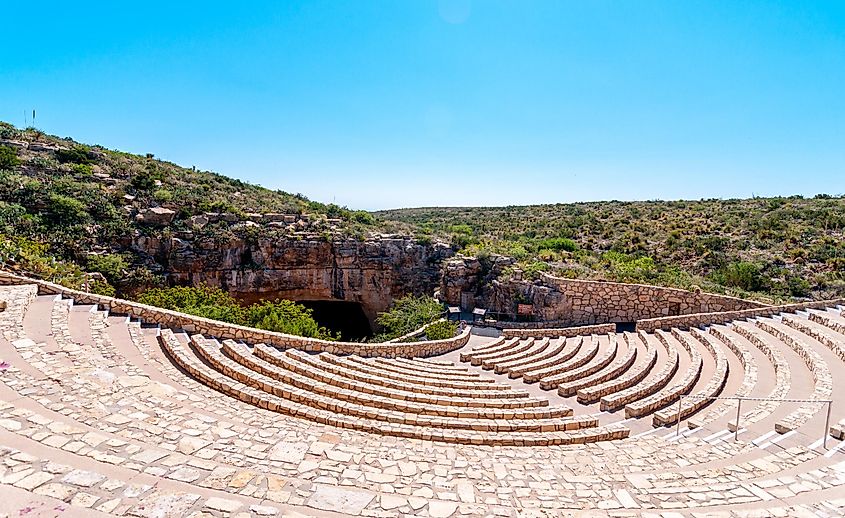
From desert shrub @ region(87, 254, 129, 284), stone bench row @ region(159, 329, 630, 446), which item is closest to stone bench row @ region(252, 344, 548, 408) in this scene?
stone bench row @ region(159, 329, 630, 446)

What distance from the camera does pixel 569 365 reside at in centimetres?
1322

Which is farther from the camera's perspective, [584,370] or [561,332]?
[561,332]

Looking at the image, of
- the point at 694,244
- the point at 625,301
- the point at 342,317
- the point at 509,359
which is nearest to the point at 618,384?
the point at 509,359

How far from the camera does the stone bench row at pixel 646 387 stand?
1052 centimetres

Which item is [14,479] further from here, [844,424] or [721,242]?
[721,242]

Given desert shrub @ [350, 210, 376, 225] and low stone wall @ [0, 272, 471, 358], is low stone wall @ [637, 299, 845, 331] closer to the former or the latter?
low stone wall @ [0, 272, 471, 358]

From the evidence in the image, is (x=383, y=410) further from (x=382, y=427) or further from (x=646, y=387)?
(x=646, y=387)

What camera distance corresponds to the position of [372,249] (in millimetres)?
26484

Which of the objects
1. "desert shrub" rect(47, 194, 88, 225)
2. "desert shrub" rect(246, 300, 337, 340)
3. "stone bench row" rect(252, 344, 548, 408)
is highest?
"desert shrub" rect(47, 194, 88, 225)

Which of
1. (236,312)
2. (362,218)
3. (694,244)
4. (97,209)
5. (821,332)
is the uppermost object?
(362,218)

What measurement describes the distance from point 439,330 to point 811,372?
11.2 metres

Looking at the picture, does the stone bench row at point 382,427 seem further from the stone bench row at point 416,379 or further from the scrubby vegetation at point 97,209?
the scrubby vegetation at point 97,209

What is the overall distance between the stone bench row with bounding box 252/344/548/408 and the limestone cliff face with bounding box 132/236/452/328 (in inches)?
581

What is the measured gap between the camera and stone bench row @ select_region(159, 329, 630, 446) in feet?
25.1
